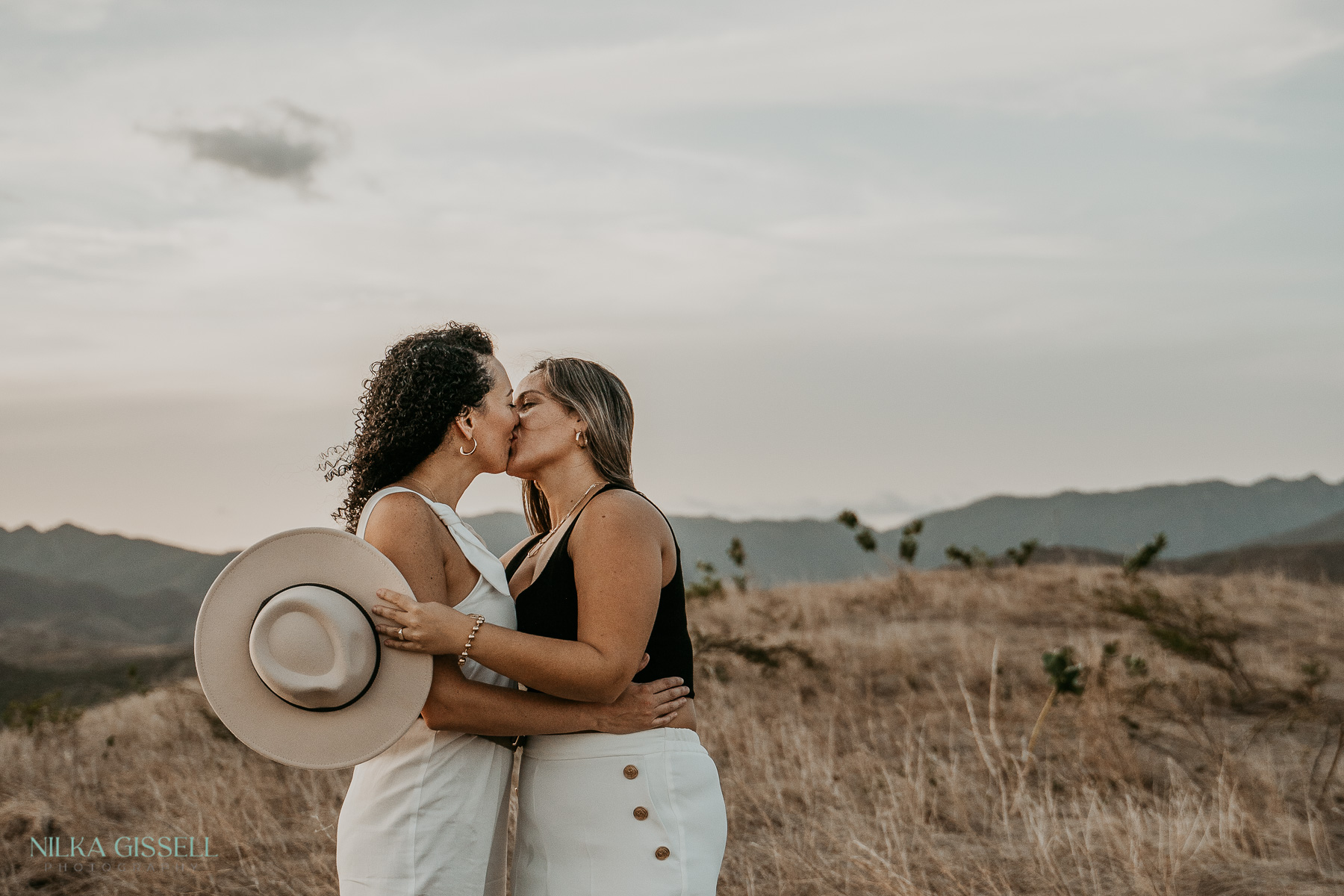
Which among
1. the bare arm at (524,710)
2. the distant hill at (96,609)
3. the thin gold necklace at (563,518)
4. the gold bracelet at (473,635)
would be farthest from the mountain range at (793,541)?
the gold bracelet at (473,635)

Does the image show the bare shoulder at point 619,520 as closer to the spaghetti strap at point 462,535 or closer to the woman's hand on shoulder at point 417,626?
the spaghetti strap at point 462,535

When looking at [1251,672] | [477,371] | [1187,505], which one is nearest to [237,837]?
[477,371]

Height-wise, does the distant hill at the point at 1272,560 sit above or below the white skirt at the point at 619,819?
below

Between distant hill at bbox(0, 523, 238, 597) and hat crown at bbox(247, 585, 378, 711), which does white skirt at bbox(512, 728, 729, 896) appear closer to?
hat crown at bbox(247, 585, 378, 711)

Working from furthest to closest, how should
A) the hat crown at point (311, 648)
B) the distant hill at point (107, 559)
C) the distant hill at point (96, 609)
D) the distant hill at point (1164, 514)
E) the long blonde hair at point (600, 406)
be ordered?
1. the distant hill at point (107, 559)
2. the distant hill at point (1164, 514)
3. the distant hill at point (96, 609)
4. the long blonde hair at point (600, 406)
5. the hat crown at point (311, 648)

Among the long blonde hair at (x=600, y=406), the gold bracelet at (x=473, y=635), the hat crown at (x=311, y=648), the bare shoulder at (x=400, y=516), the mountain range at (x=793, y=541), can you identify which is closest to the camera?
the hat crown at (x=311, y=648)

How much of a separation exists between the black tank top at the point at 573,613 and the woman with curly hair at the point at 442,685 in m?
0.06

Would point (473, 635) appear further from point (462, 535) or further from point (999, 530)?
point (999, 530)

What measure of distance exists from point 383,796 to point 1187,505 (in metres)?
135

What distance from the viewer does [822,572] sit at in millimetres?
18875

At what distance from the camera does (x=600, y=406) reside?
9.69 feet

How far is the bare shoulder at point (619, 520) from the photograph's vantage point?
260 cm

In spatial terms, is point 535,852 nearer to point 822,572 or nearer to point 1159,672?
point 1159,672

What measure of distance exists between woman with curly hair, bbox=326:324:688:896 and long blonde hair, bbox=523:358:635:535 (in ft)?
0.63
